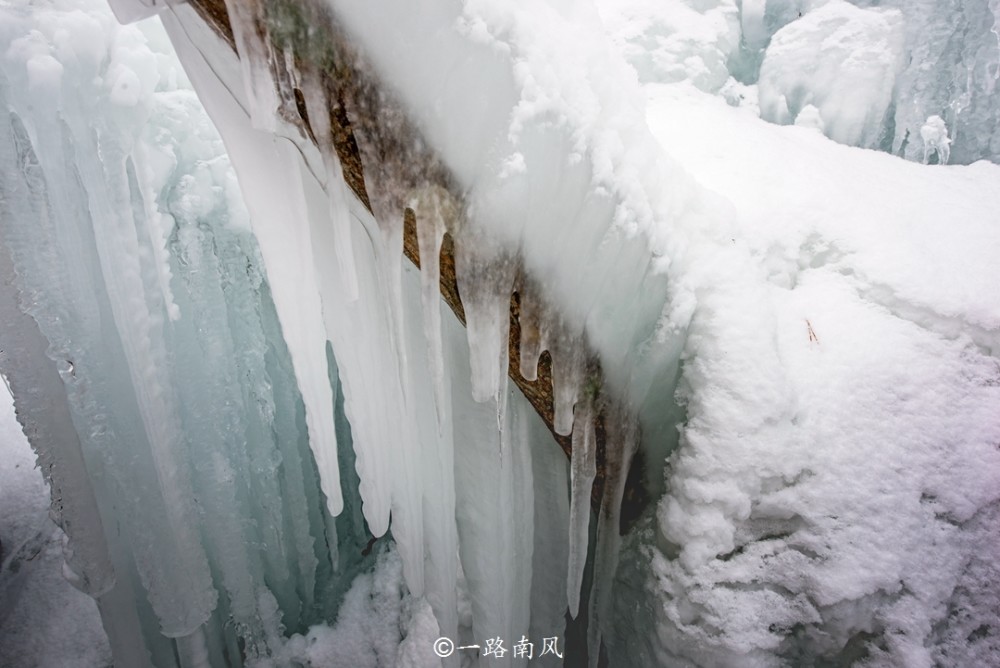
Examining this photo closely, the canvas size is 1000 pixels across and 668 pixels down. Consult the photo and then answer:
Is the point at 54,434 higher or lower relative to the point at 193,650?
higher

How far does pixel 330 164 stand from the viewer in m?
1.31

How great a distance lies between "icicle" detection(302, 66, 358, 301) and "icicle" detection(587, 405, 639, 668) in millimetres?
1013

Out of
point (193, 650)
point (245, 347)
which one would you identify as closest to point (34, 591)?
point (193, 650)

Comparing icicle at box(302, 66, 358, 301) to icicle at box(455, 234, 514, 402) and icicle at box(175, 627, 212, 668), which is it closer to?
icicle at box(455, 234, 514, 402)

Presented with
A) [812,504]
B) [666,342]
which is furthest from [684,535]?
[666,342]

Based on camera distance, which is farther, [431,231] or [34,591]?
[34,591]

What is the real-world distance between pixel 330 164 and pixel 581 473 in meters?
1.29

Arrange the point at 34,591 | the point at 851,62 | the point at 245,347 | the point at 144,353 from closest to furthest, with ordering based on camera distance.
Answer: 1. the point at 144,353
2. the point at 245,347
3. the point at 34,591
4. the point at 851,62

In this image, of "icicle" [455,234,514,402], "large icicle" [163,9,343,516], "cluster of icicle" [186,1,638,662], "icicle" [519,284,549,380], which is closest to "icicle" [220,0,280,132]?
"cluster of icicle" [186,1,638,662]

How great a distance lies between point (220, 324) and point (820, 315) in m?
2.75

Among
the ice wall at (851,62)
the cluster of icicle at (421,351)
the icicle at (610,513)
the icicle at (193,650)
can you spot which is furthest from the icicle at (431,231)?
the ice wall at (851,62)

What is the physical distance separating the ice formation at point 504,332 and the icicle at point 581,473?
0.01 m

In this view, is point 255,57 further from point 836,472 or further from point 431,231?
point 836,472

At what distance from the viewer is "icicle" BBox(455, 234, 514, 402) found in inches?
54.2
